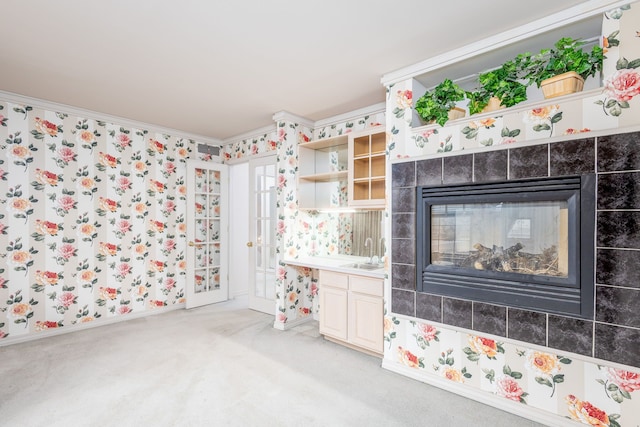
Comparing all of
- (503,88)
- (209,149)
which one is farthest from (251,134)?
(503,88)

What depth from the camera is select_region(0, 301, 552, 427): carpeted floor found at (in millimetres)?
2047

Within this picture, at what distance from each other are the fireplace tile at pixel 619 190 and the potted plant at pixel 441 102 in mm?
1052

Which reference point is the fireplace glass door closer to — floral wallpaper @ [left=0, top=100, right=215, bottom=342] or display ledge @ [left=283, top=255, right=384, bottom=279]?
display ledge @ [left=283, top=255, right=384, bottom=279]

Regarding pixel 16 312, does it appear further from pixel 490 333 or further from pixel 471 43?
pixel 471 43

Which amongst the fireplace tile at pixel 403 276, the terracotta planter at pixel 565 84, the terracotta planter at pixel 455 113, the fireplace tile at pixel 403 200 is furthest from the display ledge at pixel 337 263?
the terracotta planter at pixel 565 84

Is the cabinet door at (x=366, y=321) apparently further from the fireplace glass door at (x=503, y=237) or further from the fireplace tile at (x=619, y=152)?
the fireplace tile at (x=619, y=152)

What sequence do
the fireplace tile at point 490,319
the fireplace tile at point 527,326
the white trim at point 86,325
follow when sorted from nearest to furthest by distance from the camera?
the fireplace tile at point 527,326 → the fireplace tile at point 490,319 → the white trim at point 86,325

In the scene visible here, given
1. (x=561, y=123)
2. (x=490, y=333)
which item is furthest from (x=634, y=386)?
(x=561, y=123)

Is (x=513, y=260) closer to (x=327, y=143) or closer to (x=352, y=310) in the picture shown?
(x=352, y=310)

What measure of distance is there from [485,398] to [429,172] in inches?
66.9

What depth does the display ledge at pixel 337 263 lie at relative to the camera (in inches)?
116

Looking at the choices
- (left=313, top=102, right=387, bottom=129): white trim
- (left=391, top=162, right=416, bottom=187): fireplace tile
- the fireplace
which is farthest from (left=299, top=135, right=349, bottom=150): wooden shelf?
the fireplace

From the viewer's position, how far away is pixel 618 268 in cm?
174

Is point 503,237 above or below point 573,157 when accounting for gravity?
below
